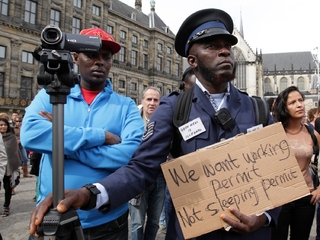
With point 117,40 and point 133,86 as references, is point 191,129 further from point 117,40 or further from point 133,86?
point 133,86

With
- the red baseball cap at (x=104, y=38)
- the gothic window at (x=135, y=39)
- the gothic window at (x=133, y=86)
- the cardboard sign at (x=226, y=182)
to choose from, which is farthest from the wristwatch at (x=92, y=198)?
the gothic window at (x=135, y=39)

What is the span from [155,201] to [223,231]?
2.36 meters

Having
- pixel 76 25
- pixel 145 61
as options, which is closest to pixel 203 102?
pixel 76 25

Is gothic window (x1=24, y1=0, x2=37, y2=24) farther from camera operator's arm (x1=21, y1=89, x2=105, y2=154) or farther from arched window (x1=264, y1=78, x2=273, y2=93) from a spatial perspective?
arched window (x1=264, y1=78, x2=273, y2=93)

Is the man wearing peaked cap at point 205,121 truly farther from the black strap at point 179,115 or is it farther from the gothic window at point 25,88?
the gothic window at point 25,88

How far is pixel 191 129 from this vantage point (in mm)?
1709

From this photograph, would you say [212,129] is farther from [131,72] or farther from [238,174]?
[131,72]

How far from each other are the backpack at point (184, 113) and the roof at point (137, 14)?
122 feet

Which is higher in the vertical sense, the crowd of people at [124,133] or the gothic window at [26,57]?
the gothic window at [26,57]

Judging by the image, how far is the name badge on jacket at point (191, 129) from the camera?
1.70 metres

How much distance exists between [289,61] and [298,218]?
89506 mm

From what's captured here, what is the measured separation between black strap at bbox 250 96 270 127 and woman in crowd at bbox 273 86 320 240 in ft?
5.89

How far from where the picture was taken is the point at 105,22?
3350cm

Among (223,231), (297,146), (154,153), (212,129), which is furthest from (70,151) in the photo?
(297,146)
